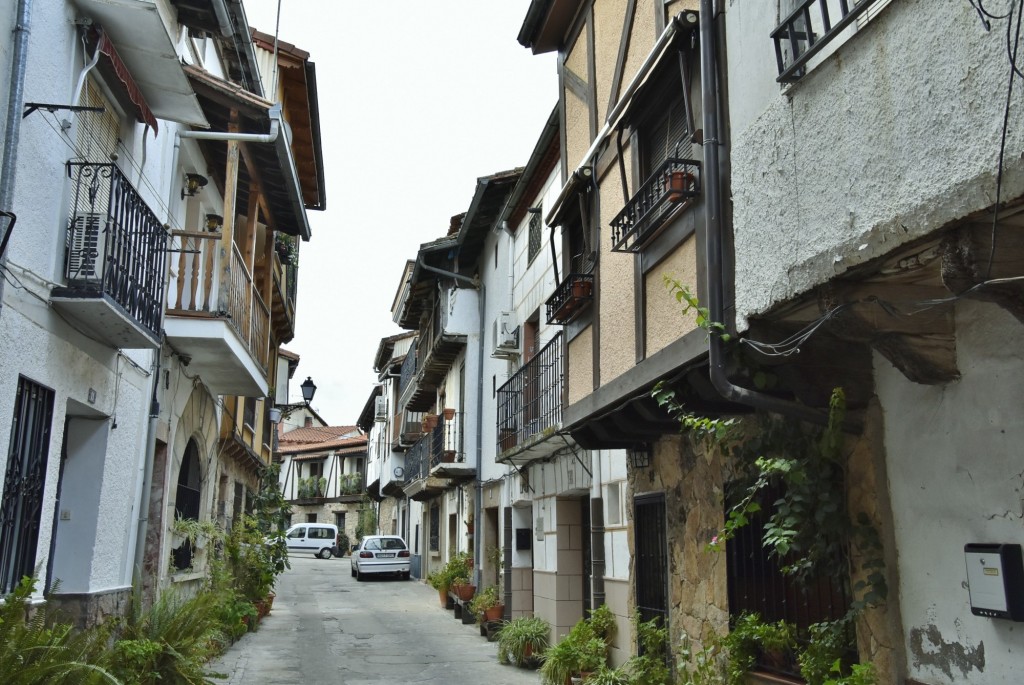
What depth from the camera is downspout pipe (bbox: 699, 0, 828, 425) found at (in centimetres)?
504

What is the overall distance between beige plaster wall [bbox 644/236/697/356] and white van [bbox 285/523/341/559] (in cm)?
4046

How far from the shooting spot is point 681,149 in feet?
20.9

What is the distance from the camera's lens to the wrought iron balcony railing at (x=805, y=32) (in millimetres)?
4133

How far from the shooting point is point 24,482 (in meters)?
6.49

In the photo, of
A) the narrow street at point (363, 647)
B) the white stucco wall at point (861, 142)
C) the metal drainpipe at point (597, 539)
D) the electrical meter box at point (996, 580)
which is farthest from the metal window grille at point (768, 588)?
the narrow street at point (363, 647)

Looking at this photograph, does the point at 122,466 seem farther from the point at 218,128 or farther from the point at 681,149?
the point at 681,149

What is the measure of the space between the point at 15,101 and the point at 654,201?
170 inches

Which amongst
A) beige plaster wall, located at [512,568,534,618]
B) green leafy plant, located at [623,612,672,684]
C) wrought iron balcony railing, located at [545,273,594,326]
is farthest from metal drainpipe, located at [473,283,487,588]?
green leafy plant, located at [623,612,672,684]

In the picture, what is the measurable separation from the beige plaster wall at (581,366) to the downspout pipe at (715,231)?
275 cm

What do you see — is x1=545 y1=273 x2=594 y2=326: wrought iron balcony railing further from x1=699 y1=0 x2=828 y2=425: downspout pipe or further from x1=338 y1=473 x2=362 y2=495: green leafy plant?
x1=338 y1=473 x2=362 y2=495: green leafy plant

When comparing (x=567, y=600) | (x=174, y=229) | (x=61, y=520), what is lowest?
(x=567, y=600)

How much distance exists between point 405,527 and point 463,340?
17.5 m

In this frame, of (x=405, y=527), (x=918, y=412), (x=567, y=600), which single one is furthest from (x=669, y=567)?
(x=405, y=527)

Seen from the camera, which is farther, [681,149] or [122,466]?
[122,466]
